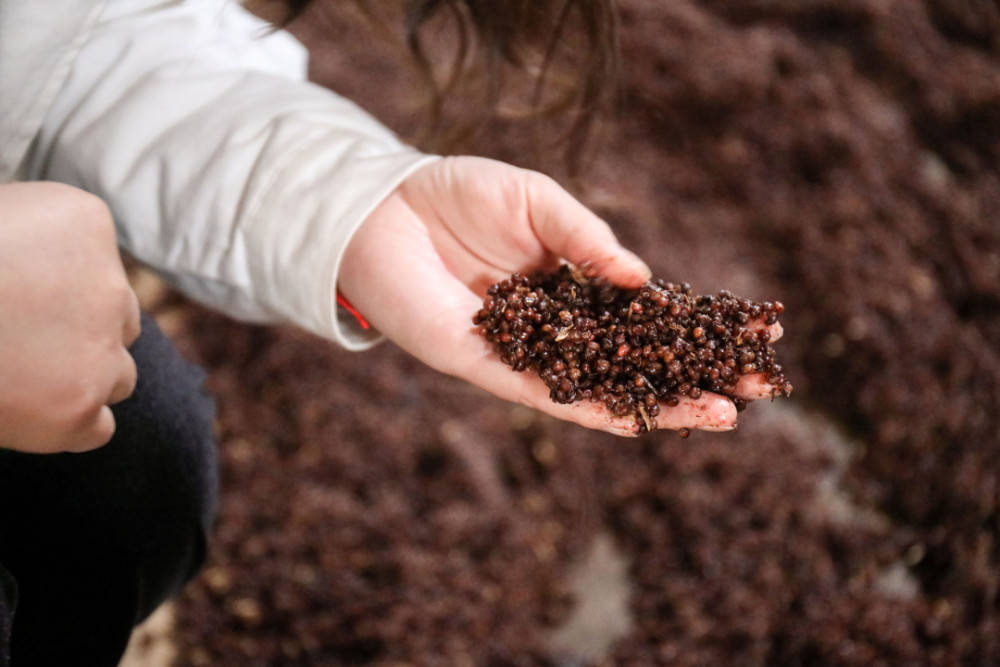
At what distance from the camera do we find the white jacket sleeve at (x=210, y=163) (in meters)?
1.04

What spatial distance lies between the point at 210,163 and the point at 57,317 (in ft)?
1.65

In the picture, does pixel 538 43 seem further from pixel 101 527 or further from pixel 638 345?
pixel 101 527

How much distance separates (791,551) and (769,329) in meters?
1.30

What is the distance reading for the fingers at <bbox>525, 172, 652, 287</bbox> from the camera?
38.2 inches

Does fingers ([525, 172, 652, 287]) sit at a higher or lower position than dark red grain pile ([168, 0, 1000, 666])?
higher

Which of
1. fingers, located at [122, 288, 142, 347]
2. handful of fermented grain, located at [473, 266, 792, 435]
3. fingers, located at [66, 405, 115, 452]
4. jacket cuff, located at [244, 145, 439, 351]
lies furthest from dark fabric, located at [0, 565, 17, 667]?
handful of fermented grain, located at [473, 266, 792, 435]

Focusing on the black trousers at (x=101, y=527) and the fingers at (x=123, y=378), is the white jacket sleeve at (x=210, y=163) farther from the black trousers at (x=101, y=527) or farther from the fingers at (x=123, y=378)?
the fingers at (x=123, y=378)

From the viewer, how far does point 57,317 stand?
25.2 inches

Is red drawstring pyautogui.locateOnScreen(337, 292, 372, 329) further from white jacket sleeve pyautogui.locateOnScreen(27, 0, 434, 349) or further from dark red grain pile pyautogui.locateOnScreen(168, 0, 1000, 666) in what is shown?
dark red grain pile pyautogui.locateOnScreen(168, 0, 1000, 666)

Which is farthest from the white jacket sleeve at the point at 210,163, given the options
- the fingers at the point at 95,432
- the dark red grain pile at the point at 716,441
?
the dark red grain pile at the point at 716,441

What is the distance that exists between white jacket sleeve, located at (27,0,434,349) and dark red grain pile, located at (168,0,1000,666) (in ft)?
3.17

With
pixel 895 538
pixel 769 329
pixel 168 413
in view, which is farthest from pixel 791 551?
pixel 168 413

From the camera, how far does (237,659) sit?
5.62ft

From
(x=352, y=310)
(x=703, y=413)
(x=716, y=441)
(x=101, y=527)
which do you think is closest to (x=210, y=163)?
(x=352, y=310)
